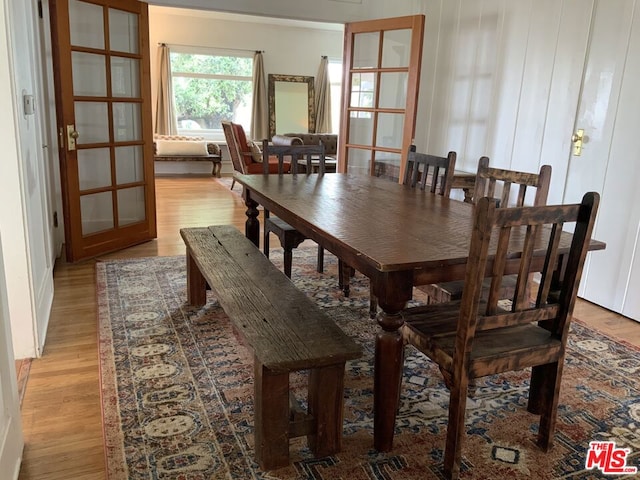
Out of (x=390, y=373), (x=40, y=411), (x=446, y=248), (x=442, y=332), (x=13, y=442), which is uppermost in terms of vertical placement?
(x=446, y=248)

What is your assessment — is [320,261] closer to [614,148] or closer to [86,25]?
[614,148]

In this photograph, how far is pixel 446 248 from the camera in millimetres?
1755

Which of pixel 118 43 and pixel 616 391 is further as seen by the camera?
pixel 118 43

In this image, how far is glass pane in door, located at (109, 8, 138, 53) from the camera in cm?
385

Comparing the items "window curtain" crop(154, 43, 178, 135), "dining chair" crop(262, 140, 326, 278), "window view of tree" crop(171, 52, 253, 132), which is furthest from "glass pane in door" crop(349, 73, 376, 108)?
"window view of tree" crop(171, 52, 253, 132)

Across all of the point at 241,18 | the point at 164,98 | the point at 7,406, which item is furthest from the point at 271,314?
the point at 241,18

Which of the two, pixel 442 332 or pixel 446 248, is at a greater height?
pixel 446 248

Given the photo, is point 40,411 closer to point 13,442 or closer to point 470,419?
point 13,442

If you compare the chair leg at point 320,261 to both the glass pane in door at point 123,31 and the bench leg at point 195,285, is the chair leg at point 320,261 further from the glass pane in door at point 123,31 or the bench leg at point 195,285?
the glass pane in door at point 123,31

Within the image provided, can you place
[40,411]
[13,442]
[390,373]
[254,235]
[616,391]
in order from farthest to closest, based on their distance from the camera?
[254,235] < [616,391] < [40,411] < [390,373] < [13,442]

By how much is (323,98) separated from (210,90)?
2.03 metres

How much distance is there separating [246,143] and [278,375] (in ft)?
18.9

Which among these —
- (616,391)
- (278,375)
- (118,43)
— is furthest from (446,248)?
(118,43)

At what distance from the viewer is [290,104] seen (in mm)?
9469
